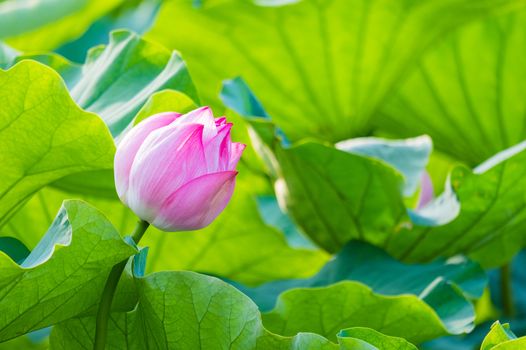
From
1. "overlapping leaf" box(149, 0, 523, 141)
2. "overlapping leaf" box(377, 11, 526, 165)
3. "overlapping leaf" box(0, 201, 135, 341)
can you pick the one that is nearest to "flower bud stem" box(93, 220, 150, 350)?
"overlapping leaf" box(0, 201, 135, 341)

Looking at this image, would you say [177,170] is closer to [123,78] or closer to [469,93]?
[123,78]

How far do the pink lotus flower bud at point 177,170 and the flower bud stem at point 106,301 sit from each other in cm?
2

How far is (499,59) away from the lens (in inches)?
67.2

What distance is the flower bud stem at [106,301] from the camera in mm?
820

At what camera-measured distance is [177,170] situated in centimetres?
80

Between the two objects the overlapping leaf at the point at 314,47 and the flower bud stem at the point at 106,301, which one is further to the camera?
the overlapping leaf at the point at 314,47

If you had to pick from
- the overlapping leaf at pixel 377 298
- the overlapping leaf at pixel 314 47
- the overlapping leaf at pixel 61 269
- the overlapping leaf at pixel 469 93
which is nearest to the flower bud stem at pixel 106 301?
the overlapping leaf at pixel 61 269

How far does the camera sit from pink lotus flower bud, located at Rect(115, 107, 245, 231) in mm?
796

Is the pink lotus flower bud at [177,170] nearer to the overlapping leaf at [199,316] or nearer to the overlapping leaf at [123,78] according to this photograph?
the overlapping leaf at [199,316]

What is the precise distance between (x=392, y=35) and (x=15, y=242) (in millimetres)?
821

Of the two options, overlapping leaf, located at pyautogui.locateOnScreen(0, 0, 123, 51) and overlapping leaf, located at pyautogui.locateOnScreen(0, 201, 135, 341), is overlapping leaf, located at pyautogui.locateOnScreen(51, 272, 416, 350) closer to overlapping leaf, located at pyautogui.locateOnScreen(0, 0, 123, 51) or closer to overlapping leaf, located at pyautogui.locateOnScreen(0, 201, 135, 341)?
overlapping leaf, located at pyautogui.locateOnScreen(0, 201, 135, 341)

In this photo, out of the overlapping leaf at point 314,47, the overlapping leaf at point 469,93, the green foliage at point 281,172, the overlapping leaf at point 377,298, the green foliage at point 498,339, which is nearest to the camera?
the green foliage at point 498,339

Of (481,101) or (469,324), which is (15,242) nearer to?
(469,324)

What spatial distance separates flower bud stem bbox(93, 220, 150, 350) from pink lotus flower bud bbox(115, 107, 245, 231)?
2 cm
